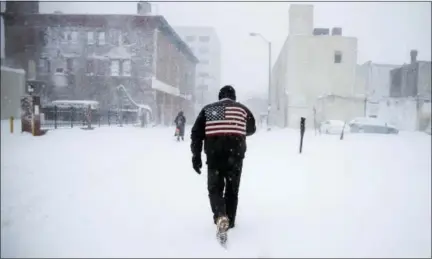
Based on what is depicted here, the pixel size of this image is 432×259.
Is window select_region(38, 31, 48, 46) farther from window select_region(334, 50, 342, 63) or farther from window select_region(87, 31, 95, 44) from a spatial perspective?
window select_region(334, 50, 342, 63)

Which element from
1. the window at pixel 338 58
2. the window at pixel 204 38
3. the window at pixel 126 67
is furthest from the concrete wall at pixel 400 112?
the window at pixel 126 67

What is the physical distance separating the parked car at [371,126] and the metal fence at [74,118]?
457 centimetres

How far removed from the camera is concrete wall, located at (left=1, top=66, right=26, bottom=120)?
3.91m

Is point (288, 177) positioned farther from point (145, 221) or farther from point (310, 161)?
point (145, 221)

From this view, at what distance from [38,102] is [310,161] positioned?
241 inches

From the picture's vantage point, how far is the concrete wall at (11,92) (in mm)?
3914

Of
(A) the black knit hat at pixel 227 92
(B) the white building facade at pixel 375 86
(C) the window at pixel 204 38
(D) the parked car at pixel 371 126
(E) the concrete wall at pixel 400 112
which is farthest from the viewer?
(C) the window at pixel 204 38

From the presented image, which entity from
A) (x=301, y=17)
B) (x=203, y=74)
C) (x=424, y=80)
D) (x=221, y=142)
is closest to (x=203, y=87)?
(x=203, y=74)

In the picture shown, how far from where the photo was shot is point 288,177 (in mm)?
6086

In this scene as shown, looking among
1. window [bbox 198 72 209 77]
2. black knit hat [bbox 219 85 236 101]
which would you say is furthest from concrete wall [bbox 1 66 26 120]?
window [bbox 198 72 209 77]

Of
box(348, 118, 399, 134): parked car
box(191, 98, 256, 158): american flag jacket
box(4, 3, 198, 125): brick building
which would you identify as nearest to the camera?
box(191, 98, 256, 158): american flag jacket

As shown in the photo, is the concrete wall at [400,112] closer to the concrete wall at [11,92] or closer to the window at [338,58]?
the window at [338,58]

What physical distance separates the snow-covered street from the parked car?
0.18 meters

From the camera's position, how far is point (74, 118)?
5.30 meters
